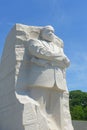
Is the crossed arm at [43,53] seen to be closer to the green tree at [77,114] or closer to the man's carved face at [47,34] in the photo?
the man's carved face at [47,34]

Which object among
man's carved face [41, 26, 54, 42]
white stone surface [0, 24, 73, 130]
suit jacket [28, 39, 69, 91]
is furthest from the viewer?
man's carved face [41, 26, 54, 42]

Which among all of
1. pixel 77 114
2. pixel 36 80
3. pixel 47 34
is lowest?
pixel 77 114

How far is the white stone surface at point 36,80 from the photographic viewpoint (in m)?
10.0

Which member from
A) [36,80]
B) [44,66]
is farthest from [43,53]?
[36,80]

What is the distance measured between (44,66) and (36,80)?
50 centimetres

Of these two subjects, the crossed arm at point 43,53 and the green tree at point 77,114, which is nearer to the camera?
the crossed arm at point 43,53

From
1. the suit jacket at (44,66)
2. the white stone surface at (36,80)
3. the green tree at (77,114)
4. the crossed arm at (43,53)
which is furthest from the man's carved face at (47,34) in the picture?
the green tree at (77,114)

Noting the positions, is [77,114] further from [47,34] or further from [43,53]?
[43,53]

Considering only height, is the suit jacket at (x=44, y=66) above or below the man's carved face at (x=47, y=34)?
below

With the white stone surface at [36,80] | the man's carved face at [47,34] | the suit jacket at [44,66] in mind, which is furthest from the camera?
the man's carved face at [47,34]

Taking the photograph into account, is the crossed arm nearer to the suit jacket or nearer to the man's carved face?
the suit jacket

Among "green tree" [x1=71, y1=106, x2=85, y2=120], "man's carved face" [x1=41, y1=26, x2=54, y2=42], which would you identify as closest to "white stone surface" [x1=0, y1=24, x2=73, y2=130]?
"man's carved face" [x1=41, y1=26, x2=54, y2=42]

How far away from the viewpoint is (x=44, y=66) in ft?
33.8

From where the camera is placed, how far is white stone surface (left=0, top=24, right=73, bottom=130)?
1001cm
